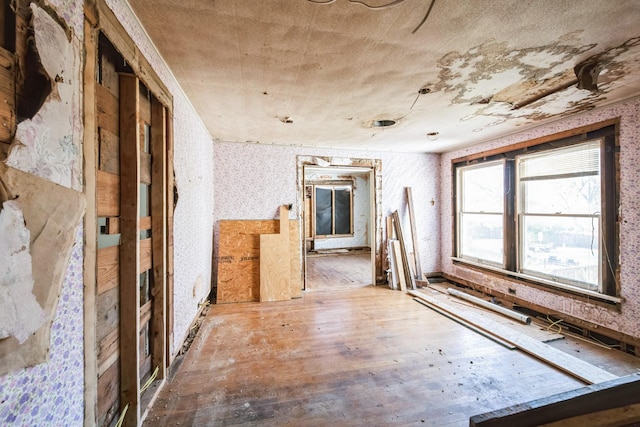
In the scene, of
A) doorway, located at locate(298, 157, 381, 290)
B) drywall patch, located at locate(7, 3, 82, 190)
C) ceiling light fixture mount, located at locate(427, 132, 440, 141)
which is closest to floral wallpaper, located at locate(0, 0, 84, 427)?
drywall patch, located at locate(7, 3, 82, 190)

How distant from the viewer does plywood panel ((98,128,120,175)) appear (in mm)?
1416

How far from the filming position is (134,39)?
1550 mm

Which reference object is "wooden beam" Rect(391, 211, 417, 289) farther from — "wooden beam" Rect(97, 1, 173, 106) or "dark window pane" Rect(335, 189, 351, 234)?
"wooden beam" Rect(97, 1, 173, 106)

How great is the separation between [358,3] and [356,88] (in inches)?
40.8

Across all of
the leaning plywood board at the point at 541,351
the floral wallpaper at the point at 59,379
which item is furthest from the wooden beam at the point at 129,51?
the leaning plywood board at the point at 541,351

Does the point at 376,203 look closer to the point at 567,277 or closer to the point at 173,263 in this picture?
the point at 567,277

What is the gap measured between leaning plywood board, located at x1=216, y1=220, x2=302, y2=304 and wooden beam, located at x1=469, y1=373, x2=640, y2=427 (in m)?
3.70

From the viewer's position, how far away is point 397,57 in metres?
1.93

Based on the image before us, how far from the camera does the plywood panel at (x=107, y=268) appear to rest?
140 centimetres

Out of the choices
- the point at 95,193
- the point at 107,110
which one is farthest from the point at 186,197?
the point at 95,193

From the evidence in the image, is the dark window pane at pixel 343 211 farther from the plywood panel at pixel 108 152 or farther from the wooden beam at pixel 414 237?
the plywood panel at pixel 108 152

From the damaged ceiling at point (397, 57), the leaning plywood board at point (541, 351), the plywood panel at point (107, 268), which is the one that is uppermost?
the damaged ceiling at point (397, 57)

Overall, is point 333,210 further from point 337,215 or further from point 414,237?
point 414,237

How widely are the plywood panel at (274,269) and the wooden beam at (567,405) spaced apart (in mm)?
3624
